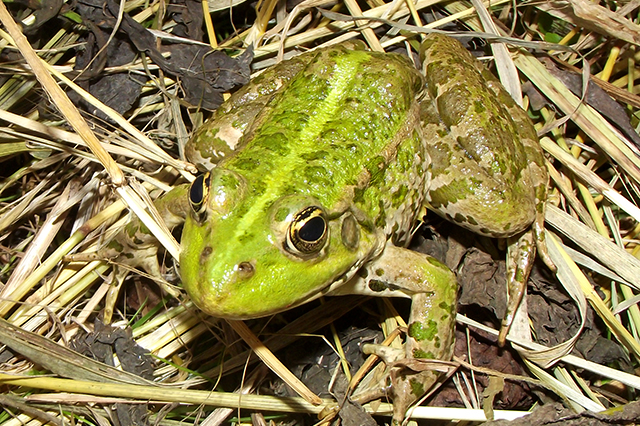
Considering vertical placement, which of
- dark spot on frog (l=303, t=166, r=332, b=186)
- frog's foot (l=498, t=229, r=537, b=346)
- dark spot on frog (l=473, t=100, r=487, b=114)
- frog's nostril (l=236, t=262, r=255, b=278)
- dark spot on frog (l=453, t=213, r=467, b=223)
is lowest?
frog's foot (l=498, t=229, r=537, b=346)

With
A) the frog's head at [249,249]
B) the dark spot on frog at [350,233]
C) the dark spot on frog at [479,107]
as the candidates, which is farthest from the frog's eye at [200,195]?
the dark spot on frog at [479,107]

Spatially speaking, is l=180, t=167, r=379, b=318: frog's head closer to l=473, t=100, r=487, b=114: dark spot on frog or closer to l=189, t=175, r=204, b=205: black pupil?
l=189, t=175, r=204, b=205: black pupil

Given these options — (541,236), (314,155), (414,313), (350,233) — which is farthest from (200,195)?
(541,236)

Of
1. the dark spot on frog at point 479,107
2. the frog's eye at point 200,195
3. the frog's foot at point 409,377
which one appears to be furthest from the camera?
the dark spot on frog at point 479,107

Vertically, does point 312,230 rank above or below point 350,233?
above

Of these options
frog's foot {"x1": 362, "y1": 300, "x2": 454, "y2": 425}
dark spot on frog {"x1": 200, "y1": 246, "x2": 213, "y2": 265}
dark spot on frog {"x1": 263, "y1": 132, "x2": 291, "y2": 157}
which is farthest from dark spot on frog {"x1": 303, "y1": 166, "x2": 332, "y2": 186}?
frog's foot {"x1": 362, "y1": 300, "x2": 454, "y2": 425}

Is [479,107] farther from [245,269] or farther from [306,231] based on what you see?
[245,269]

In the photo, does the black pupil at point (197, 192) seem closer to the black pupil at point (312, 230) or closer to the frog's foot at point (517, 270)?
the black pupil at point (312, 230)
